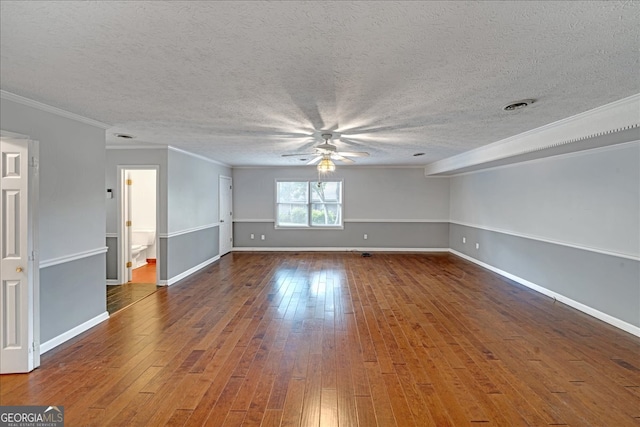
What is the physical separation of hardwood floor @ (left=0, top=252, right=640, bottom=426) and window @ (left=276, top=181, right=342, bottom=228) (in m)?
4.10

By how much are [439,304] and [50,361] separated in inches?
172

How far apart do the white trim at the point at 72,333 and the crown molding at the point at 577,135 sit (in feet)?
18.5

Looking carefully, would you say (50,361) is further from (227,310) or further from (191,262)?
(191,262)

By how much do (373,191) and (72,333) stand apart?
22.9ft

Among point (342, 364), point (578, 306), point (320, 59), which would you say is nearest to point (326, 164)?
point (320, 59)

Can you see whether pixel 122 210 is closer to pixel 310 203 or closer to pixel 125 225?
pixel 125 225

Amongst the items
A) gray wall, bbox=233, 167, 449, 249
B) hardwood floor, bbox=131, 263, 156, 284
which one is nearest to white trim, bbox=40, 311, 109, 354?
hardwood floor, bbox=131, 263, 156, 284

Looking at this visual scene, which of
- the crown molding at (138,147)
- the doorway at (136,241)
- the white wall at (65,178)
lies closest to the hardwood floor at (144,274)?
the doorway at (136,241)

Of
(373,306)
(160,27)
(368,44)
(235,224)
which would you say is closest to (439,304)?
(373,306)

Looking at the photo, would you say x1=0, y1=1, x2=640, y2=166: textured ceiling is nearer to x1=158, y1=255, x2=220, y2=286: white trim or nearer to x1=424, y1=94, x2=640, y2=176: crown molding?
x1=424, y1=94, x2=640, y2=176: crown molding

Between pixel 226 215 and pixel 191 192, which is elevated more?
pixel 191 192

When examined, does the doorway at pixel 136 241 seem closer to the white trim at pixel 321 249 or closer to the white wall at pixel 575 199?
the white trim at pixel 321 249

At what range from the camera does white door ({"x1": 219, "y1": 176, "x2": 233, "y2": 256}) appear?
8.01 meters

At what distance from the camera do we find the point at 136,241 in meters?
7.14
